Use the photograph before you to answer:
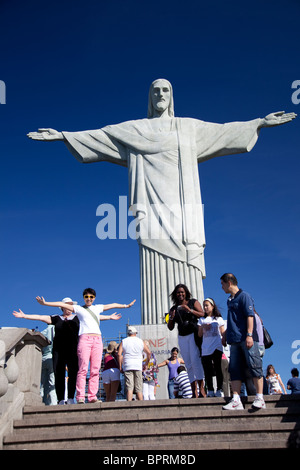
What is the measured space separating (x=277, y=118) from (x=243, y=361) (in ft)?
30.5

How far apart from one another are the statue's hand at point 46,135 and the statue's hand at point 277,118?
241 inches

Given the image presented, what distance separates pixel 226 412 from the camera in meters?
5.87

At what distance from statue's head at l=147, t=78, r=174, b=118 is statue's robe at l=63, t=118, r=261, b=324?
43 centimetres

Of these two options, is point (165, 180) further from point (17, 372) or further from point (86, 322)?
point (17, 372)

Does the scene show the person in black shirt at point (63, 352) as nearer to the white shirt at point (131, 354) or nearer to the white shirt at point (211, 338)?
the white shirt at point (131, 354)

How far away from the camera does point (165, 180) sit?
535 inches

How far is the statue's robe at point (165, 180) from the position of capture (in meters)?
12.8

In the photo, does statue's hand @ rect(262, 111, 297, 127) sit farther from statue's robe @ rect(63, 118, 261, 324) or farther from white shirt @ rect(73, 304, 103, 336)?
white shirt @ rect(73, 304, 103, 336)


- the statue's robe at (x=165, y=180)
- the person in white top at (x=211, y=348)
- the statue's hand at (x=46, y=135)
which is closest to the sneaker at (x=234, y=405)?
the person in white top at (x=211, y=348)

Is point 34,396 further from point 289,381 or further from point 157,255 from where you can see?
point 157,255

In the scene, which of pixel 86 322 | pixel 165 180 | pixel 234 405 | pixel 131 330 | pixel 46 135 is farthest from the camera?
pixel 46 135

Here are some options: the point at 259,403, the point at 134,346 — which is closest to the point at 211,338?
the point at 134,346
